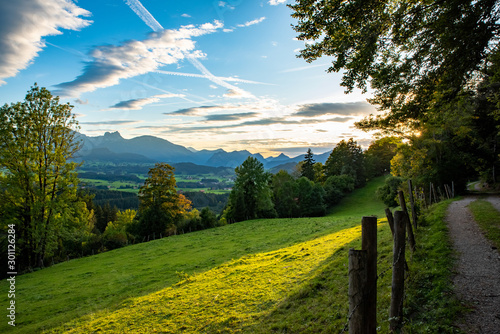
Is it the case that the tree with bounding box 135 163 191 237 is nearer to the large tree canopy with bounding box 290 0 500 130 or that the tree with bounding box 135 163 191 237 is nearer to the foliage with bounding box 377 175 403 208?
the large tree canopy with bounding box 290 0 500 130

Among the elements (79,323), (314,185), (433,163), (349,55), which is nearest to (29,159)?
(79,323)

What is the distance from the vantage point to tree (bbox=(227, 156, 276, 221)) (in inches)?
1953

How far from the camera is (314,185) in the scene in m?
61.3

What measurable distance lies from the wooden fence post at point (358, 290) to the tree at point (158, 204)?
39092mm

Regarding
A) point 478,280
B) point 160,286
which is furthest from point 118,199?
point 478,280

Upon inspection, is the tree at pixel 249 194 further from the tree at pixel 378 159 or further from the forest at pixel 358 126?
the tree at pixel 378 159

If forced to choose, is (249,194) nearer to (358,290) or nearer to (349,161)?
(349,161)

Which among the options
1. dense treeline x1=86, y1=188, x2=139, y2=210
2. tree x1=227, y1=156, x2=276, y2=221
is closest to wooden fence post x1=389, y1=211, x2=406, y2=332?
tree x1=227, y1=156, x2=276, y2=221

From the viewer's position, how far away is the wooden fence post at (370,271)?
3617 millimetres

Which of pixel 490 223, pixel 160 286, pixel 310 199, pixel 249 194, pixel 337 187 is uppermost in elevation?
pixel 490 223

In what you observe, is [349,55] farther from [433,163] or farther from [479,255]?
[433,163]

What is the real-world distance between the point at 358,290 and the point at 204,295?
31.6ft

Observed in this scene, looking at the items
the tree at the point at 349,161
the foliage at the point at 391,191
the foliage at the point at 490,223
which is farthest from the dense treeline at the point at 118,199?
the foliage at the point at 490,223

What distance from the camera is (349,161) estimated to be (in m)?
76.1
